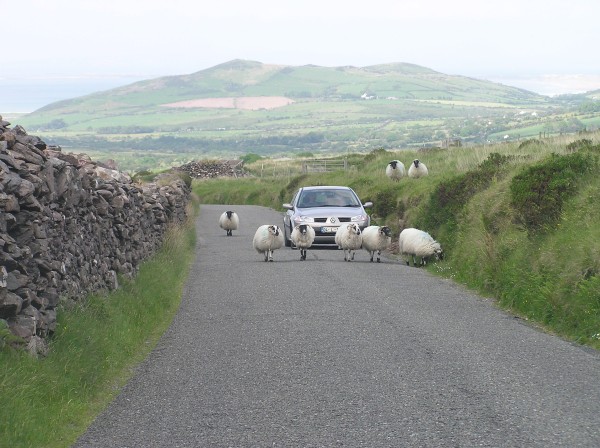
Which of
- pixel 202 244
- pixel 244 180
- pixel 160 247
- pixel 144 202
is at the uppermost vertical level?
pixel 144 202

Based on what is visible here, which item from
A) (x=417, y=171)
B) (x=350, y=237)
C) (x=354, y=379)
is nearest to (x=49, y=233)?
(x=354, y=379)

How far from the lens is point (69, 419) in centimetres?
767

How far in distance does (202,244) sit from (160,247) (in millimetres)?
8923

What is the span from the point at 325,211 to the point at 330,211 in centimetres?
14

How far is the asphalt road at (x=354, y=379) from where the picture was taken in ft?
23.6

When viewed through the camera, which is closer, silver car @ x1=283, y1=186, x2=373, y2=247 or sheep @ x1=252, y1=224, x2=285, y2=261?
sheep @ x1=252, y1=224, x2=285, y2=261

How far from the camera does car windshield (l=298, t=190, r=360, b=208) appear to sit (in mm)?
25031

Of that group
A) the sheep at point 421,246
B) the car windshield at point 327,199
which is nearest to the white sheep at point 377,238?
the sheep at point 421,246

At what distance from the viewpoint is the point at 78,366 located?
880 centimetres

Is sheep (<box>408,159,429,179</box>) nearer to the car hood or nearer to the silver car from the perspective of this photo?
the silver car

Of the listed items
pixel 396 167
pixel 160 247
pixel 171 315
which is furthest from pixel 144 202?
pixel 396 167

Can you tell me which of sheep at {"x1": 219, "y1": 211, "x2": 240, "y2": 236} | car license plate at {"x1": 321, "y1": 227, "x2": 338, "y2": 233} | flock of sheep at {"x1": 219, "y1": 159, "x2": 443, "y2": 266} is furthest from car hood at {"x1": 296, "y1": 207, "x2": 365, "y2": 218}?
sheep at {"x1": 219, "y1": 211, "x2": 240, "y2": 236}

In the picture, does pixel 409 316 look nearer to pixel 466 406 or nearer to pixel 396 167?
pixel 466 406

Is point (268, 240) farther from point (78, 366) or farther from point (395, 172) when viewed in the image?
point (395, 172)
